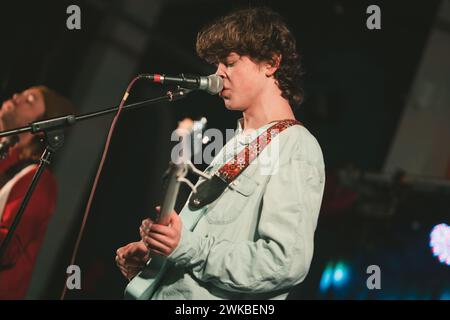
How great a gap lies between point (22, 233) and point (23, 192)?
0.74ft

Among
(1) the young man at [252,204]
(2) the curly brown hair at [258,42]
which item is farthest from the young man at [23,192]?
(2) the curly brown hair at [258,42]

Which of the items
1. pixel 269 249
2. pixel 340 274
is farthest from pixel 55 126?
pixel 340 274

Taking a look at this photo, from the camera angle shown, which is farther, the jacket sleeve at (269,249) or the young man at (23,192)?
the young man at (23,192)

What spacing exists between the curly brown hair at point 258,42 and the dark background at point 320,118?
110cm

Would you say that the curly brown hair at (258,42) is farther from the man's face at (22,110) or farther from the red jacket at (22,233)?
the man's face at (22,110)

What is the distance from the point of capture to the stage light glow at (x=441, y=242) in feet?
10.00

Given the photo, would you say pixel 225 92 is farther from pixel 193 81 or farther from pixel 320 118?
pixel 320 118

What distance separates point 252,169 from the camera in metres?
1.82

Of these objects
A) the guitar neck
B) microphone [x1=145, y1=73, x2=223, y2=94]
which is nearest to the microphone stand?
microphone [x1=145, y1=73, x2=223, y2=94]

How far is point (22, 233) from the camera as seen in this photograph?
9.88ft

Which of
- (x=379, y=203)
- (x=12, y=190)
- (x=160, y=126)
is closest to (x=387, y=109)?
(x=379, y=203)

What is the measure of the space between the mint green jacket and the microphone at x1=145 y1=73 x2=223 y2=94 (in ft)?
0.74

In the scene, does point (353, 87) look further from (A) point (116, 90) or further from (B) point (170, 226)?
(B) point (170, 226)

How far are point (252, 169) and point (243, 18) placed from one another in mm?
630
